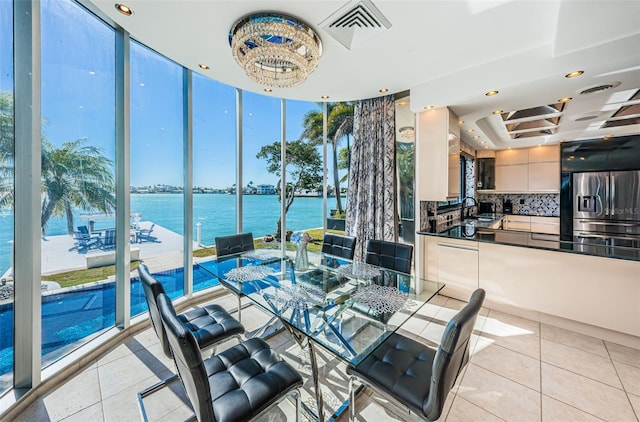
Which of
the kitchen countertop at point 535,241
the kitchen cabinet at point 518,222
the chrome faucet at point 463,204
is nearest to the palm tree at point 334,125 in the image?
the kitchen countertop at point 535,241

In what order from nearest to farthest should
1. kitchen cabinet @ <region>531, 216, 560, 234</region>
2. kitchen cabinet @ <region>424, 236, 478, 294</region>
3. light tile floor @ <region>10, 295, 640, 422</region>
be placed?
light tile floor @ <region>10, 295, 640, 422</region>
kitchen cabinet @ <region>424, 236, 478, 294</region>
kitchen cabinet @ <region>531, 216, 560, 234</region>

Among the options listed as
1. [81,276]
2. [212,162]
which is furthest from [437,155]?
[81,276]

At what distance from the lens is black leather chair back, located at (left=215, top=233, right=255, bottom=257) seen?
9.29ft

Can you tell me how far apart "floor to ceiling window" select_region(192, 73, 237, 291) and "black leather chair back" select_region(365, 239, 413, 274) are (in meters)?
1.99

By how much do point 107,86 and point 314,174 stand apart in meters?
2.69

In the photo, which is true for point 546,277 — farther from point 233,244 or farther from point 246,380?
point 233,244

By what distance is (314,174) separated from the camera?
4129mm

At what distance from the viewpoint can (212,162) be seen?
10.7 ft

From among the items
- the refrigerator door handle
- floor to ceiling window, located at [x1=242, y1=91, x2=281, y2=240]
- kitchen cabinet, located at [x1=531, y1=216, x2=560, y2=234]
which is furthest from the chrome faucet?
floor to ceiling window, located at [x1=242, y1=91, x2=281, y2=240]

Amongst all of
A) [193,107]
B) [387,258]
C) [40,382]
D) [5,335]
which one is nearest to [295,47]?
[193,107]

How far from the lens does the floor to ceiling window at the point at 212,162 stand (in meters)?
3.12

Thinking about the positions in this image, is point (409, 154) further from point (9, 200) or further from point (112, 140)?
point (9, 200)

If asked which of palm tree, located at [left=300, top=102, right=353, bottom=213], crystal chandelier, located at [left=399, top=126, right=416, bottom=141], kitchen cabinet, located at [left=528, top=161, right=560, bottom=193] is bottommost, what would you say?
kitchen cabinet, located at [left=528, top=161, right=560, bottom=193]

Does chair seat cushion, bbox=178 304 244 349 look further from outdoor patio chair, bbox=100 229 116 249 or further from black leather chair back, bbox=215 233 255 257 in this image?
outdoor patio chair, bbox=100 229 116 249
